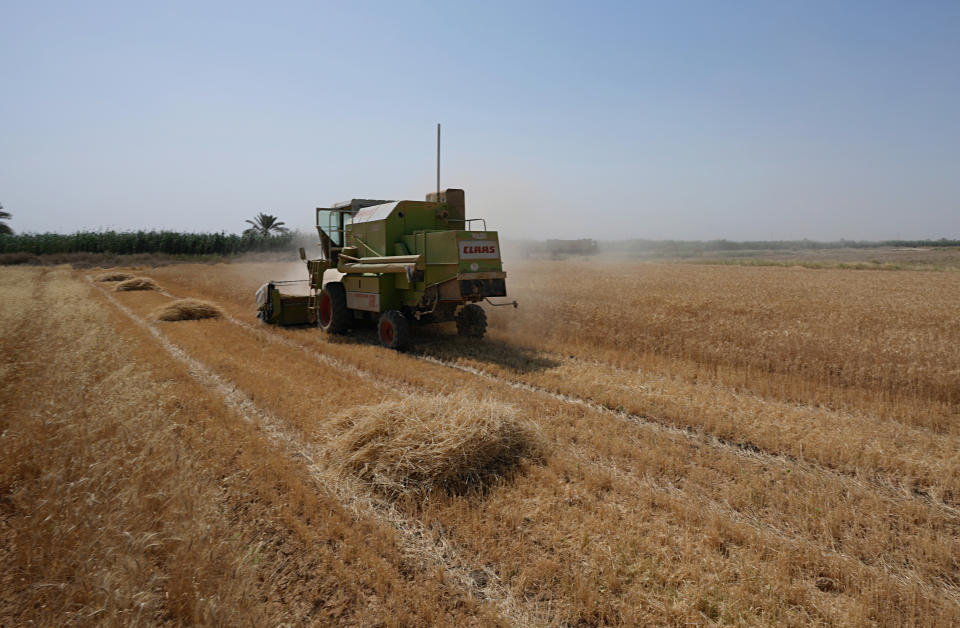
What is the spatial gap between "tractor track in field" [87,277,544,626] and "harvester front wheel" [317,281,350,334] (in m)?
4.65

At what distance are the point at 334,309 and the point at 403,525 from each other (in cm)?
800

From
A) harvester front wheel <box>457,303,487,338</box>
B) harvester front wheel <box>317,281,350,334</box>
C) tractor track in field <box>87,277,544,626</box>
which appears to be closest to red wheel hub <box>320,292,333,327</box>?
harvester front wheel <box>317,281,350,334</box>

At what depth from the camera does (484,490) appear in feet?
13.5

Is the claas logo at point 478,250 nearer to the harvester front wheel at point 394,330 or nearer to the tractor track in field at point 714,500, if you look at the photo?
the harvester front wheel at point 394,330

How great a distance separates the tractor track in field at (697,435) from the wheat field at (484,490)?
36 millimetres

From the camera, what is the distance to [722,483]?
4.23 metres

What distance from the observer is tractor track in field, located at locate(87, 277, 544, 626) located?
9.53 ft

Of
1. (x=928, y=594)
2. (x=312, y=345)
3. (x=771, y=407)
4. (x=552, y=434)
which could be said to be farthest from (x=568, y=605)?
(x=312, y=345)

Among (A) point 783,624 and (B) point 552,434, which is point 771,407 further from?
(A) point 783,624

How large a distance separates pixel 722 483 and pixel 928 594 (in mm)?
1479

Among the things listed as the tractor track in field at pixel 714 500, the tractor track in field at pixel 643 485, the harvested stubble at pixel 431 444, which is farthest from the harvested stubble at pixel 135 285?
the harvested stubble at pixel 431 444

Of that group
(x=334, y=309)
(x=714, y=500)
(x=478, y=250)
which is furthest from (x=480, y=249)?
(x=714, y=500)

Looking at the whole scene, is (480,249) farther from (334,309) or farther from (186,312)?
(186,312)

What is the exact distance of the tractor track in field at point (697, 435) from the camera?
13.6 feet
